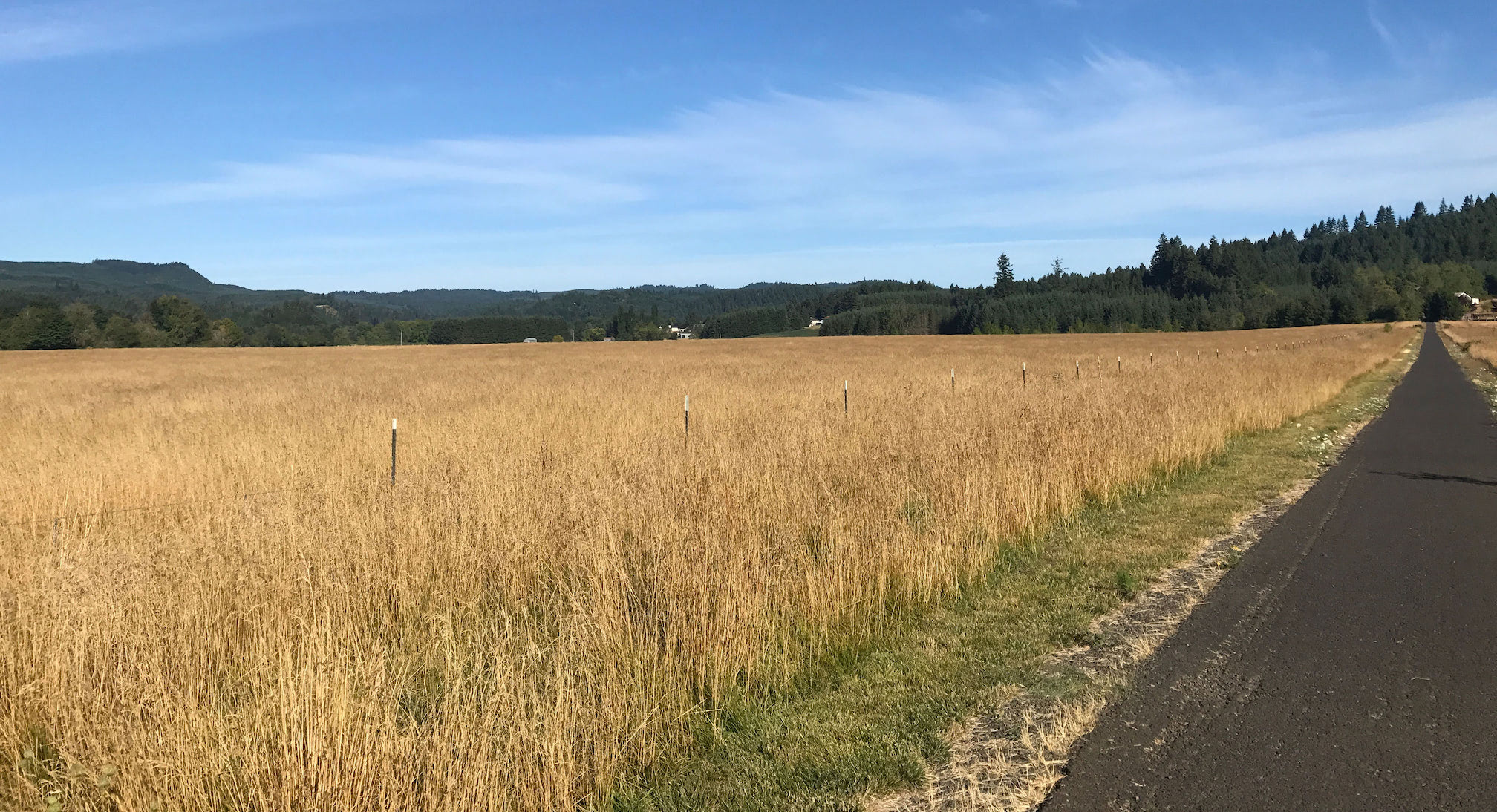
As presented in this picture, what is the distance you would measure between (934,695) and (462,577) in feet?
11.9

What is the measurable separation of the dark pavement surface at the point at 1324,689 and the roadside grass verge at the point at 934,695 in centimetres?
37

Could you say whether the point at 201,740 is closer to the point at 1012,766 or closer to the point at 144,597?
the point at 144,597

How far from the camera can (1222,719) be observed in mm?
4664

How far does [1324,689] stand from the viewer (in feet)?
16.5

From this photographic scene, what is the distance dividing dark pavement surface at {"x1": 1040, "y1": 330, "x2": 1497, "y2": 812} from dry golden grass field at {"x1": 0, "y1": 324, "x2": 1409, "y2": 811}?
6.70 feet

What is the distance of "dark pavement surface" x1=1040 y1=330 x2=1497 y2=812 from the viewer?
3.99 meters

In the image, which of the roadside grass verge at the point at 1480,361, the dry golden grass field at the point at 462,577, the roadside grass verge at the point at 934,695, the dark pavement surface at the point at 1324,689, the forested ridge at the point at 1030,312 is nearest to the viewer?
the dry golden grass field at the point at 462,577

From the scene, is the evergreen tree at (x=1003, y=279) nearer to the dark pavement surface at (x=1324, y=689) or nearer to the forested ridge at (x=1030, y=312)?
the forested ridge at (x=1030, y=312)

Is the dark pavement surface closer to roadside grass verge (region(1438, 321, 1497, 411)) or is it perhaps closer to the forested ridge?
roadside grass verge (region(1438, 321, 1497, 411))

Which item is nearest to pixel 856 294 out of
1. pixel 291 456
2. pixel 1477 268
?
pixel 1477 268

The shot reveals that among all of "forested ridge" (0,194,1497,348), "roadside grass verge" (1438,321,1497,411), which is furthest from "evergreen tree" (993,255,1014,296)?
"roadside grass verge" (1438,321,1497,411)

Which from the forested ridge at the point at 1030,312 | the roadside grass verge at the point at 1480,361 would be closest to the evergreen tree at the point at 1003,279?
the forested ridge at the point at 1030,312

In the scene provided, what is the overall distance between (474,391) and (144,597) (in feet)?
63.9

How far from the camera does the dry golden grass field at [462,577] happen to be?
3.80 metres
